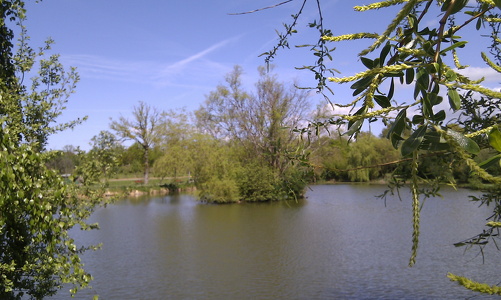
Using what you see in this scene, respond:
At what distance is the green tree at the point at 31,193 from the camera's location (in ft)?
7.90

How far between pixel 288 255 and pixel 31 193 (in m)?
7.46

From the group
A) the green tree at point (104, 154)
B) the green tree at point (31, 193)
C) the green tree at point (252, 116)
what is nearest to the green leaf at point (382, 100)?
→ the green tree at point (31, 193)

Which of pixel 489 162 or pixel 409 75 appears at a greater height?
pixel 409 75

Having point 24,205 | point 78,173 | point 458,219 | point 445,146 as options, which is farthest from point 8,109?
point 458,219

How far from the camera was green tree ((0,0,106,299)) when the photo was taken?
7.90 ft

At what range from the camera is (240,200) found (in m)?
19.6

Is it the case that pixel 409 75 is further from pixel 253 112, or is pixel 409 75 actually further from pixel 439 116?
pixel 253 112

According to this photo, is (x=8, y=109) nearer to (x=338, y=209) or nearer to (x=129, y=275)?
(x=129, y=275)

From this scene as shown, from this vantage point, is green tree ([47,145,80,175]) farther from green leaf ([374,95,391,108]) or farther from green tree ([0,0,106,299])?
green leaf ([374,95,391,108])

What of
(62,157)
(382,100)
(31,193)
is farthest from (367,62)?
(62,157)

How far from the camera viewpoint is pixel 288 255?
935 centimetres

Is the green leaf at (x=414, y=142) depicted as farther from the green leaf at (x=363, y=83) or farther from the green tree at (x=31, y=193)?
the green tree at (x=31, y=193)

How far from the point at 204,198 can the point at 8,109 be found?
53.8 feet

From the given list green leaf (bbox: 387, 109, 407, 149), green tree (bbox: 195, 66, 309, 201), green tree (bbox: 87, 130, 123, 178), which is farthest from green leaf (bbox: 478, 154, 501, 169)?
green tree (bbox: 195, 66, 309, 201)
